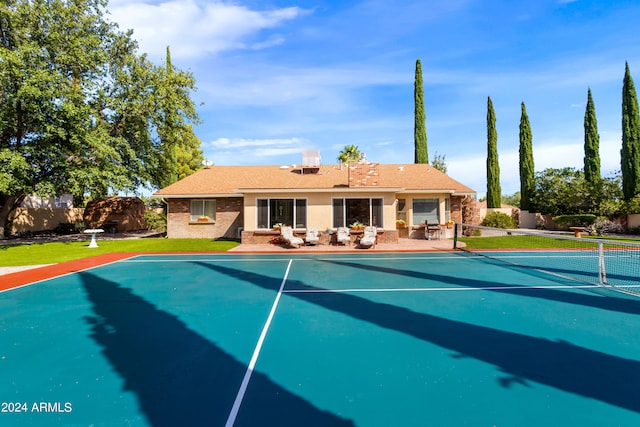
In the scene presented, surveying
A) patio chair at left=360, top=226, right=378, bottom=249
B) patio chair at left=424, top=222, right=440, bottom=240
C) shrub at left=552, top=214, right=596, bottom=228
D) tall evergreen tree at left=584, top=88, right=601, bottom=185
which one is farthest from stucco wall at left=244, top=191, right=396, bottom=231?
tall evergreen tree at left=584, top=88, right=601, bottom=185

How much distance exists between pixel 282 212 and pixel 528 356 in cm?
1756

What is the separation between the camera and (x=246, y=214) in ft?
70.0

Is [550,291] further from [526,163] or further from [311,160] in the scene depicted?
[526,163]

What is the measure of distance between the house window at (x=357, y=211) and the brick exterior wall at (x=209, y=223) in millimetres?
7518

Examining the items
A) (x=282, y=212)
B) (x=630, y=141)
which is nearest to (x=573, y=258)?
(x=282, y=212)

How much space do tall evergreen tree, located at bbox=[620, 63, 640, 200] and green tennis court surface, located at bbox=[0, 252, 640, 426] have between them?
95.3 ft

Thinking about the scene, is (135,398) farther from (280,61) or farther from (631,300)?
(280,61)

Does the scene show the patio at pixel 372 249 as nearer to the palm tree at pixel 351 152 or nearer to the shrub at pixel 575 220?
the shrub at pixel 575 220

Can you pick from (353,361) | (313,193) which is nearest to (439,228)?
(313,193)

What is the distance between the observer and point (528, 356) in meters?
5.10

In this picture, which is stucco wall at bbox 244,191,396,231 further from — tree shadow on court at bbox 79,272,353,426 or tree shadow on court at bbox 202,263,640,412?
tree shadow on court at bbox 79,272,353,426

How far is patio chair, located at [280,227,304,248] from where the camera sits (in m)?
19.5

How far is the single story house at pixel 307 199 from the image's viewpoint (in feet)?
69.6

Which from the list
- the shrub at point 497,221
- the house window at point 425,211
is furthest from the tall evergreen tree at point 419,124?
the house window at point 425,211
